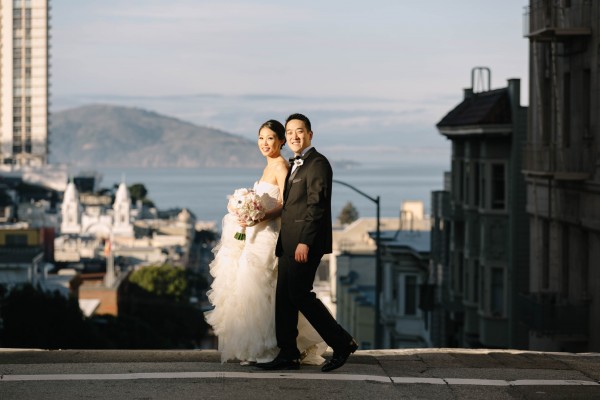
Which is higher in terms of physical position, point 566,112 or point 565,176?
point 566,112

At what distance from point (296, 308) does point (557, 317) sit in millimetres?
15568

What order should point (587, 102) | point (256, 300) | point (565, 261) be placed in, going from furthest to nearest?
point (565, 261) → point (587, 102) → point (256, 300)

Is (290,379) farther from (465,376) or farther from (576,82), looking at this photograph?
(576,82)

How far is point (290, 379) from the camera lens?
14.1 m

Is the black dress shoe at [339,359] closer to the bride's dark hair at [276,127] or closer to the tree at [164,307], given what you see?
the bride's dark hair at [276,127]

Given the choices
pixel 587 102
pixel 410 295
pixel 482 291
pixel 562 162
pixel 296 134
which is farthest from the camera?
pixel 410 295

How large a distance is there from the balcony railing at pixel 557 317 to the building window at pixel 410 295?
73.7ft

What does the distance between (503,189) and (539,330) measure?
36.0 ft

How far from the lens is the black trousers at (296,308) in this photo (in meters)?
14.7

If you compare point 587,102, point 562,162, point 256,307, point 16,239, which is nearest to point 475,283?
point 562,162

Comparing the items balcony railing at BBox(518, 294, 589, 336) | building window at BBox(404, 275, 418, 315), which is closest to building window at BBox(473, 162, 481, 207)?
balcony railing at BBox(518, 294, 589, 336)

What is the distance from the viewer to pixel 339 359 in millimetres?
14695

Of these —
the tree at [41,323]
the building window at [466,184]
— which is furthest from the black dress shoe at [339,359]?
the tree at [41,323]

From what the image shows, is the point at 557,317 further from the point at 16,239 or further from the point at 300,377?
the point at 16,239
